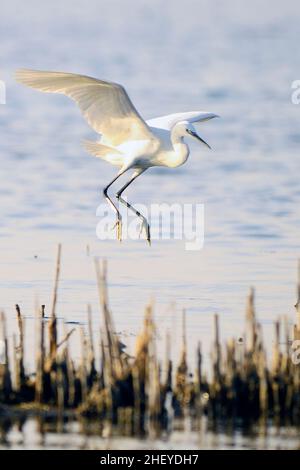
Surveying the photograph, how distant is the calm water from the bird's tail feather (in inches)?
46.5

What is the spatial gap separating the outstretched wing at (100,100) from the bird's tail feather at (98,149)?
0.33ft

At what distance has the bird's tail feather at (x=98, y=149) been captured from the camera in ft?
47.1

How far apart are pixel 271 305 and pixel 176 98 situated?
60.2ft

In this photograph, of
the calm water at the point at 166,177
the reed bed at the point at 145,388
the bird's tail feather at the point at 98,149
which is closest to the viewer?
the reed bed at the point at 145,388

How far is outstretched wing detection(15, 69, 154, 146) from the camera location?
42.7 feet

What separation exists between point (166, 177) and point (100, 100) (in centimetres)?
788

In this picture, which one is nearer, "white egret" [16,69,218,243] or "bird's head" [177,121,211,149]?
"white egret" [16,69,218,243]

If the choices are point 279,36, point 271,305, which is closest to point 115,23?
point 279,36

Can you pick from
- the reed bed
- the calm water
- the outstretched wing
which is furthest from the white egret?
the reed bed

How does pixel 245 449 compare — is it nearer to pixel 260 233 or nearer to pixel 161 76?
pixel 260 233

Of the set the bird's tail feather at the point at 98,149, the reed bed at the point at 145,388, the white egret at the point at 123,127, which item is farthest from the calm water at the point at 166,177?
the bird's tail feather at the point at 98,149

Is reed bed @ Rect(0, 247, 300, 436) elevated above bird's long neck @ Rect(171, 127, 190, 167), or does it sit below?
below

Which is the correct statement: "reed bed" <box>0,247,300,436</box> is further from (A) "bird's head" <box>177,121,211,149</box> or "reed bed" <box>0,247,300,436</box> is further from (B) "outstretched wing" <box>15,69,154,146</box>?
(A) "bird's head" <box>177,121,211,149</box>

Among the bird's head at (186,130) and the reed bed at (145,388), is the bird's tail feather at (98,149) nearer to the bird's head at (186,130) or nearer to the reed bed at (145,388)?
the bird's head at (186,130)
